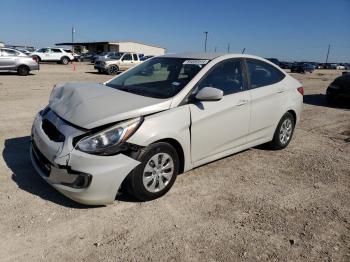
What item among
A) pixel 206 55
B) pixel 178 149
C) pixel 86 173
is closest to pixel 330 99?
pixel 206 55

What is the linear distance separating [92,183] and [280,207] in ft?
7.17

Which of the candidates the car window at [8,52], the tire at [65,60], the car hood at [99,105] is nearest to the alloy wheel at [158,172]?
the car hood at [99,105]

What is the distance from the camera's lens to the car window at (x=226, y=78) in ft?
15.3

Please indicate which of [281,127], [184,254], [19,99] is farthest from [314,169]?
[19,99]

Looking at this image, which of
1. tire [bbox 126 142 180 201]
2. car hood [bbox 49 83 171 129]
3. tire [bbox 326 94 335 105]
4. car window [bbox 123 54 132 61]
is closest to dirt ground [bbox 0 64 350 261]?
tire [bbox 126 142 180 201]

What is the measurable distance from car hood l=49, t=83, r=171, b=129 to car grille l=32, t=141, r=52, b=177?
1.62 feet

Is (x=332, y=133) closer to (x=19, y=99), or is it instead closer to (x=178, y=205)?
(x=178, y=205)

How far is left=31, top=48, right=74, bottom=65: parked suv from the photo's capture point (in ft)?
119

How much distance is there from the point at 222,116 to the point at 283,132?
195 cm

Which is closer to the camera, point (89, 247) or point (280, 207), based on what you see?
point (89, 247)

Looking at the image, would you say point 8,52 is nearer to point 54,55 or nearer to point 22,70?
point 22,70

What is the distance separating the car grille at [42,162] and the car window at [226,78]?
2.01 m

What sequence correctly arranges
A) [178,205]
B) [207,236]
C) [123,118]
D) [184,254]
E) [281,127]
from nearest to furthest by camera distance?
[184,254], [207,236], [123,118], [178,205], [281,127]

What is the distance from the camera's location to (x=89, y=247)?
10.6 ft
